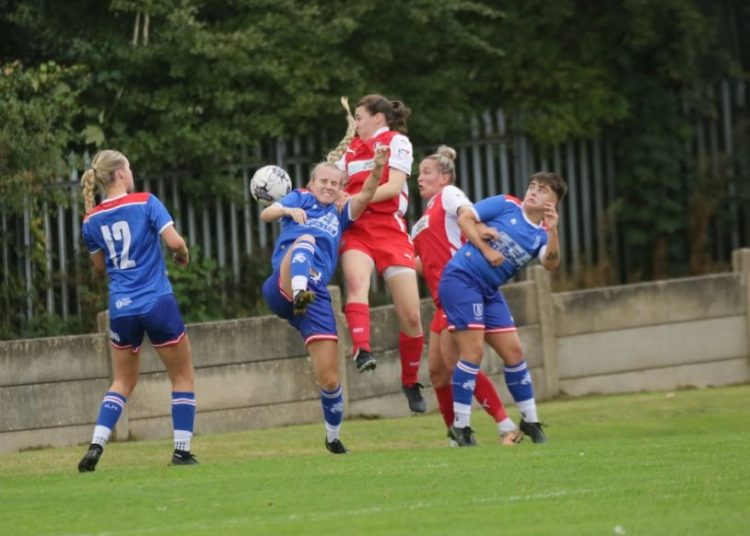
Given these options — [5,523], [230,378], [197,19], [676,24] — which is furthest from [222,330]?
[676,24]

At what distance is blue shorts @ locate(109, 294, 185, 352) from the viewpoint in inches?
461

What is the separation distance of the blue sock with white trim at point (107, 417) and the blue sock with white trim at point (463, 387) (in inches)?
99.7

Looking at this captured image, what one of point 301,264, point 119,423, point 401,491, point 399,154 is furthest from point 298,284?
point 119,423

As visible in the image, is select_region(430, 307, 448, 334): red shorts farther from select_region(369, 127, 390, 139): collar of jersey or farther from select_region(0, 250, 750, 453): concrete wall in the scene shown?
select_region(0, 250, 750, 453): concrete wall

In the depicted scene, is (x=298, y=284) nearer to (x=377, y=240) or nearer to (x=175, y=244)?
(x=175, y=244)

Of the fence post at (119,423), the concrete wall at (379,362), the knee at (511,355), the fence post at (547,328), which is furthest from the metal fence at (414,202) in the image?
the knee at (511,355)

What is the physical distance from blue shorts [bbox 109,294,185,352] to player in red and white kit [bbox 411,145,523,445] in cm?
228

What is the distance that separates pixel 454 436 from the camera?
523 inches

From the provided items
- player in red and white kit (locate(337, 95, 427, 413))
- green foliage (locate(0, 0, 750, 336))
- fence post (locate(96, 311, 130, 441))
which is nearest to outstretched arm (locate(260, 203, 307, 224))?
player in red and white kit (locate(337, 95, 427, 413))

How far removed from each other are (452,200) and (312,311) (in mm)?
1739

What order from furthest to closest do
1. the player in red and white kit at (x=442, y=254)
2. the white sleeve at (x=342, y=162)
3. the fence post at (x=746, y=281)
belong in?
the fence post at (x=746, y=281)
the player in red and white kit at (x=442, y=254)
the white sleeve at (x=342, y=162)

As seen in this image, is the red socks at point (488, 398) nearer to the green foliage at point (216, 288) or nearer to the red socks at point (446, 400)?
the red socks at point (446, 400)

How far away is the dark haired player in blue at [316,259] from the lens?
12.2m

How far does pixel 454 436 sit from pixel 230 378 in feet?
11.2
